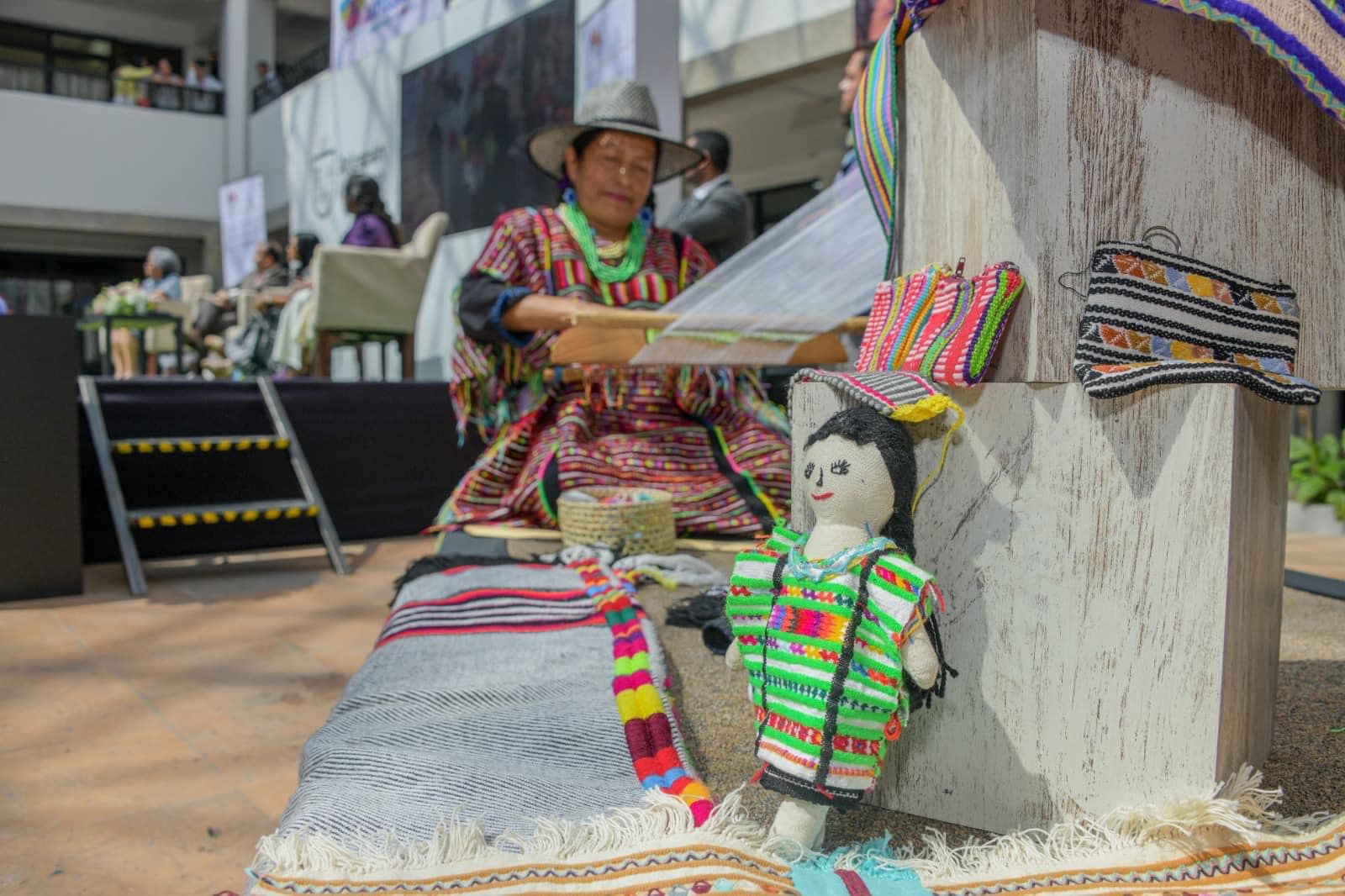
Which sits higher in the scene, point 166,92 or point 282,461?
point 166,92

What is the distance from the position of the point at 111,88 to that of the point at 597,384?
1365 cm

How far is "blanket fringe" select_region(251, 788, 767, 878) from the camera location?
0.89 meters

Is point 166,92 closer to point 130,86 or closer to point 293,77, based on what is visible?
point 130,86

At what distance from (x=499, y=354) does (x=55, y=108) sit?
11298mm

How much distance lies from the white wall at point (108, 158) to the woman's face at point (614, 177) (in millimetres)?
11148

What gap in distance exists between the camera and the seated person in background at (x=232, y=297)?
7125 mm

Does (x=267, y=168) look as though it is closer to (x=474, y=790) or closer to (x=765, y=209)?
(x=765, y=209)

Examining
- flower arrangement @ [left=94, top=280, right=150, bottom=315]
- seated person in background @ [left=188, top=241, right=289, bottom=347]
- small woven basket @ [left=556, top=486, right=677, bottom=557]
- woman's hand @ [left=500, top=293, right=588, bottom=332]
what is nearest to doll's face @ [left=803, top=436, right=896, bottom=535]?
small woven basket @ [left=556, top=486, right=677, bottom=557]

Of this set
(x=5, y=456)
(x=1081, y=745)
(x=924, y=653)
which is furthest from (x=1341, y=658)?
(x=5, y=456)

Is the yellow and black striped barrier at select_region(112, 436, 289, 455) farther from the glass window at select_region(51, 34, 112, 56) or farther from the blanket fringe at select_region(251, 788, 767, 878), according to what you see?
the glass window at select_region(51, 34, 112, 56)

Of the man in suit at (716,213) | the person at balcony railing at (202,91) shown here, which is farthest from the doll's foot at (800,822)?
the person at balcony railing at (202,91)

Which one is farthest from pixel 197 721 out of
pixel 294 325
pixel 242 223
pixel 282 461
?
pixel 242 223

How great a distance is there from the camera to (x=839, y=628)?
918 millimetres

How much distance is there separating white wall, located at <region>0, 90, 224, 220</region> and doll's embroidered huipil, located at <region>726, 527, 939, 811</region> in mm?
12979
